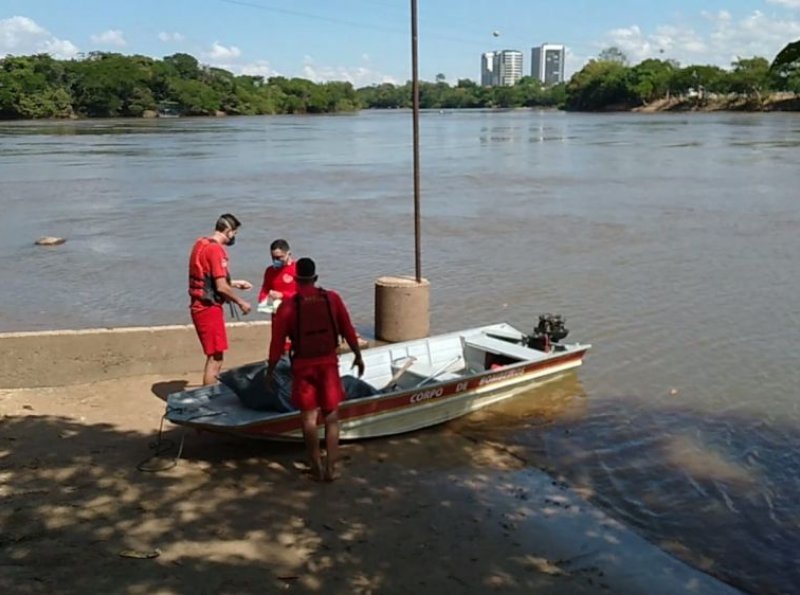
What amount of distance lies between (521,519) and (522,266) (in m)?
11.3

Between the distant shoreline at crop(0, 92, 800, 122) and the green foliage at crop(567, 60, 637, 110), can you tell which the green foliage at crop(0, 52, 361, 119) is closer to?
the distant shoreline at crop(0, 92, 800, 122)

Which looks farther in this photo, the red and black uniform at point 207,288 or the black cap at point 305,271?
the red and black uniform at point 207,288

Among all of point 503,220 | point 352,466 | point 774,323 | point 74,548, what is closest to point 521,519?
point 352,466

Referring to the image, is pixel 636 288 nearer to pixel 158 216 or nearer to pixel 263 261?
pixel 263 261

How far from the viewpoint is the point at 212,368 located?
26.1ft

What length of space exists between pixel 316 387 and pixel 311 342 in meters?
0.42

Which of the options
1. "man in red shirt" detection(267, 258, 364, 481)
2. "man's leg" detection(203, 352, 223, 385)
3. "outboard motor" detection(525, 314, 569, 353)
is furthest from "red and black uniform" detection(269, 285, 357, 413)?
"outboard motor" detection(525, 314, 569, 353)

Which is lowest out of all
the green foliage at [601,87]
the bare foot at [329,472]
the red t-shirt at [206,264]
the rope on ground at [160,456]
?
the bare foot at [329,472]

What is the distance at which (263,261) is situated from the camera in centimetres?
1809

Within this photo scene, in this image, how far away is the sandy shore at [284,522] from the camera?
517 centimetres

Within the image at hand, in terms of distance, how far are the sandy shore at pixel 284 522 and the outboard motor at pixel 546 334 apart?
7.19ft

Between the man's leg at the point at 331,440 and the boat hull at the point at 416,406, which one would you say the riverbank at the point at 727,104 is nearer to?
the boat hull at the point at 416,406

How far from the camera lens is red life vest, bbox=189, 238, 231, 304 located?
24.3 ft

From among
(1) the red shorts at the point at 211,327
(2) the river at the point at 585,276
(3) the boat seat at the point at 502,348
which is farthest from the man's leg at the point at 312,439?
(3) the boat seat at the point at 502,348
